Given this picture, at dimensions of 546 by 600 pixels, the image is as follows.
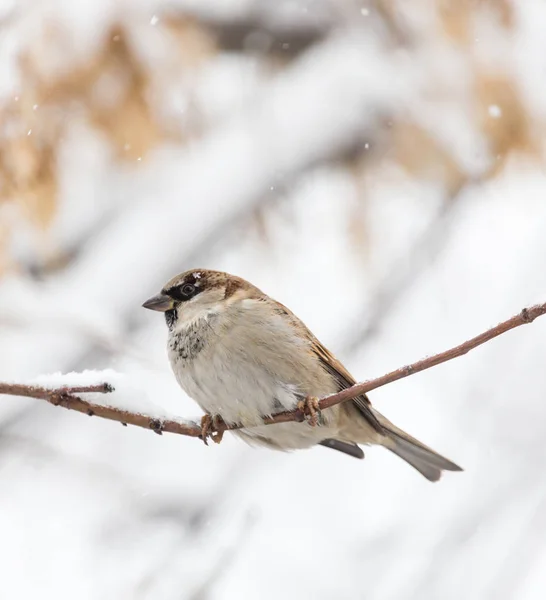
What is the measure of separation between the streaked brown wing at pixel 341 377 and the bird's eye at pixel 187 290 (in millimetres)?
479

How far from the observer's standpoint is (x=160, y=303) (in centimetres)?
286

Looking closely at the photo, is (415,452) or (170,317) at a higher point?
(170,317)

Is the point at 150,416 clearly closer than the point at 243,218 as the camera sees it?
Yes

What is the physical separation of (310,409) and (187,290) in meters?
0.71

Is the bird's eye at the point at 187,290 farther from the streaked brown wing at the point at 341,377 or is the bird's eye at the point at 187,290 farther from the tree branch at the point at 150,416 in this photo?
the tree branch at the point at 150,416

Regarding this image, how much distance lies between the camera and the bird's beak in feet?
9.34

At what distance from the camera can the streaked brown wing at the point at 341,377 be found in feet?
9.26

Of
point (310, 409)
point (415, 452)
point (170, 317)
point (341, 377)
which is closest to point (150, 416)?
point (310, 409)

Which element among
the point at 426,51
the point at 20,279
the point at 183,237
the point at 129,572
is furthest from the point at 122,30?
the point at 129,572

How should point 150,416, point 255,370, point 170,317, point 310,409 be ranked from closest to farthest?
point 150,416 → point 310,409 → point 255,370 → point 170,317

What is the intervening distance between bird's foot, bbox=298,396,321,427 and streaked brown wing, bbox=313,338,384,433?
29cm

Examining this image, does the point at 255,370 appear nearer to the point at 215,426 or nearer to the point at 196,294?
the point at 215,426

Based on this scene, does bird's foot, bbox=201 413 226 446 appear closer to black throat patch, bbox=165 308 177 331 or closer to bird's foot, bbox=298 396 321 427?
bird's foot, bbox=298 396 321 427

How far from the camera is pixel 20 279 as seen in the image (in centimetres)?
320
